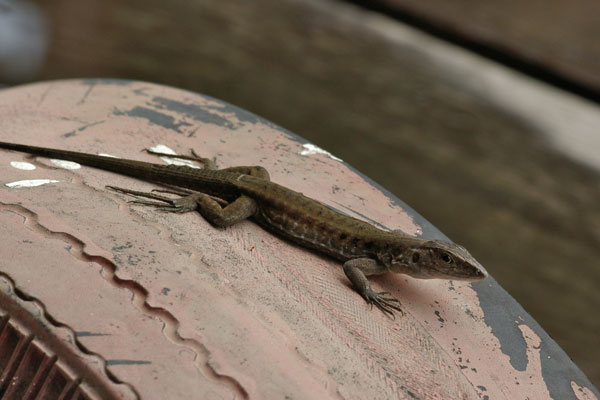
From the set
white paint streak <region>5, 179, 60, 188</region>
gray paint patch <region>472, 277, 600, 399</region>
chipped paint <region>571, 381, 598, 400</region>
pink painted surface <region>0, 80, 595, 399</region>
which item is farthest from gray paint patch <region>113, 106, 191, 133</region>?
chipped paint <region>571, 381, 598, 400</region>

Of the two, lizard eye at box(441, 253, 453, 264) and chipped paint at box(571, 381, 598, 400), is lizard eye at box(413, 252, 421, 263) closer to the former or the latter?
lizard eye at box(441, 253, 453, 264)

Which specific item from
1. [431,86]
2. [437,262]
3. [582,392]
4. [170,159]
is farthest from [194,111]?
[431,86]

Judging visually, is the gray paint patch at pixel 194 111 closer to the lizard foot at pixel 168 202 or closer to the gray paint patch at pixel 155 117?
the gray paint patch at pixel 155 117

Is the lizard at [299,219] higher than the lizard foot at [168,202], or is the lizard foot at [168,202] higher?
the lizard at [299,219]

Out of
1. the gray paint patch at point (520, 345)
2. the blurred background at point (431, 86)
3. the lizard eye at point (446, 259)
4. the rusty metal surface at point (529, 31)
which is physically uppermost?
the rusty metal surface at point (529, 31)

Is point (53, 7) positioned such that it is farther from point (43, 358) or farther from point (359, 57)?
point (43, 358)

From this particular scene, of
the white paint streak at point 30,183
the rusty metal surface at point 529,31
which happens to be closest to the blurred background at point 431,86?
the rusty metal surface at point 529,31
